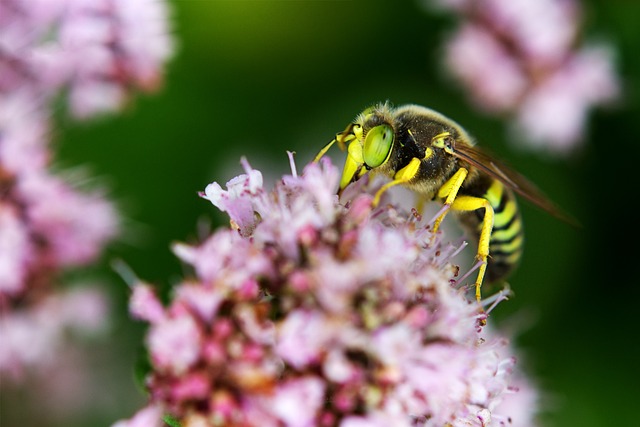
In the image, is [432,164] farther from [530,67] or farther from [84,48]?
[530,67]

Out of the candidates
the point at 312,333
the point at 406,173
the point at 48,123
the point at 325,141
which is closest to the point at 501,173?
the point at 406,173

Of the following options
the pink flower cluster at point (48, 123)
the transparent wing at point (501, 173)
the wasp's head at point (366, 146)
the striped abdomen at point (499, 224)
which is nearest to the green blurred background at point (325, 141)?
the pink flower cluster at point (48, 123)

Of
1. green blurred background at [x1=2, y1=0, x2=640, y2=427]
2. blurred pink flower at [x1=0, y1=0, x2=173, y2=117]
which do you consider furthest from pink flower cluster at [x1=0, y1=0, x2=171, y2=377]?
green blurred background at [x1=2, y1=0, x2=640, y2=427]

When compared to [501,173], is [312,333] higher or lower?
lower

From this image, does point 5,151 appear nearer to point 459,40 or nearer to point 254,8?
point 254,8

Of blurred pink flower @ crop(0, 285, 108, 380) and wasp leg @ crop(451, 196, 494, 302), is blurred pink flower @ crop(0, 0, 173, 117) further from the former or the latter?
wasp leg @ crop(451, 196, 494, 302)
